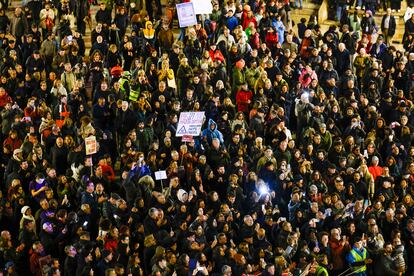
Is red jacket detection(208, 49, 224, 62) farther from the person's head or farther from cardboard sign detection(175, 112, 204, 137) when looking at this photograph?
the person's head

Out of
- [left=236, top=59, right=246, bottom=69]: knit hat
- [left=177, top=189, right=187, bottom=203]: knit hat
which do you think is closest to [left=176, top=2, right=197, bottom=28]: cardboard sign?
[left=236, top=59, right=246, bottom=69]: knit hat

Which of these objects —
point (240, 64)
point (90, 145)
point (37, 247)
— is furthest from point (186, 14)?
point (37, 247)

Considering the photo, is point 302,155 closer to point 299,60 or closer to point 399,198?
point 399,198

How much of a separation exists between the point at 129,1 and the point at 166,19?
1.13 m

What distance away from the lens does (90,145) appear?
880 inches

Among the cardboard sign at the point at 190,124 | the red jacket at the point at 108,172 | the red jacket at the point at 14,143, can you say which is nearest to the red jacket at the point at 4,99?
the red jacket at the point at 14,143

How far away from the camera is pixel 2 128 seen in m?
23.8

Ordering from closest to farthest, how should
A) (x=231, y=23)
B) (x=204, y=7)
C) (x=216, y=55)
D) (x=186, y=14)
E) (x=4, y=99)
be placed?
(x=4, y=99) < (x=216, y=55) < (x=186, y=14) < (x=204, y=7) < (x=231, y=23)

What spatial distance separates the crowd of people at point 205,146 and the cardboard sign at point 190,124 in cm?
28

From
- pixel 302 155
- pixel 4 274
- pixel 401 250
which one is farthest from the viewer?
pixel 302 155

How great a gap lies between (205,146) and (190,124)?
0.58m

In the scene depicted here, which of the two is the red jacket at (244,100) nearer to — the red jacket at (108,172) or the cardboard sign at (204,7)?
the cardboard sign at (204,7)

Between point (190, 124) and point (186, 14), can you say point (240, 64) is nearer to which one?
point (186, 14)

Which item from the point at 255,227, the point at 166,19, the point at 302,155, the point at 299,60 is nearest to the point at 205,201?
the point at 255,227
